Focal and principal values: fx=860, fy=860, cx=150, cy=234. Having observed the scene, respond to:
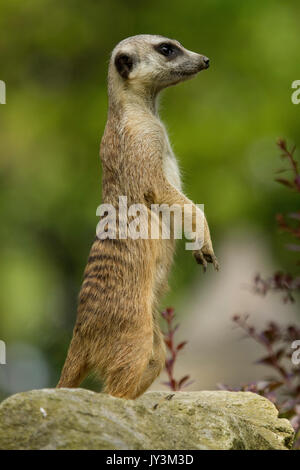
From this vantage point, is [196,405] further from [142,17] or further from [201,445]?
[142,17]

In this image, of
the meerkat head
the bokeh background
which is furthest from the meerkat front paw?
the bokeh background

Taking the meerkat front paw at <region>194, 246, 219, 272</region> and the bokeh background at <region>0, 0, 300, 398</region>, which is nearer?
the meerkat front paw at <region>194, 246, 219, 272</region>

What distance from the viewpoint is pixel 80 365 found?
4598 mm

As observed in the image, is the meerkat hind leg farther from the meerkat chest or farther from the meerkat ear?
the meerkat ear

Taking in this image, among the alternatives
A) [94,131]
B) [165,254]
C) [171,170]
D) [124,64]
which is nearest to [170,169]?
[171,170]

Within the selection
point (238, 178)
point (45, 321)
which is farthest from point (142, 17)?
point (45, 321)

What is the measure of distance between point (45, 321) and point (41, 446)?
7.96 metres

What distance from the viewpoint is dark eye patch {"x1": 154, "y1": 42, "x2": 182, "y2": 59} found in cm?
541

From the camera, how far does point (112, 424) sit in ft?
11.5

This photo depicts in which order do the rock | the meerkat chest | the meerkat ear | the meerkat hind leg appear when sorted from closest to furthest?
the rock, the meerkat hind leg, the meerkat chest, the meerkat ear

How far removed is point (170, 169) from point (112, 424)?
2143 mm

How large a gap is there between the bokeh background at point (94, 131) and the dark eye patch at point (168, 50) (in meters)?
5.53

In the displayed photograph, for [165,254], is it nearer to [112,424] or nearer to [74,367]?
[74,367]

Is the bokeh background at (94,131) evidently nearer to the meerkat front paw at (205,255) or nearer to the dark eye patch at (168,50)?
the dark eye patch at (168,50)
